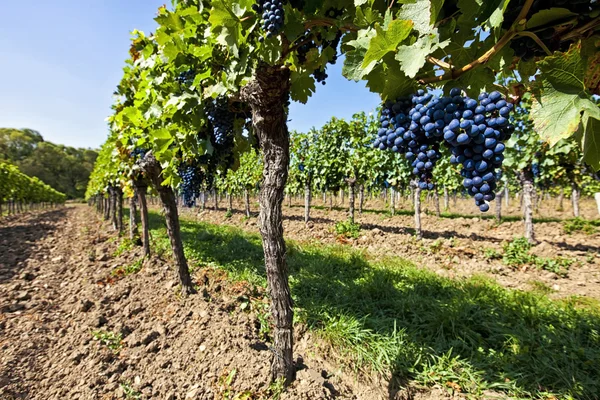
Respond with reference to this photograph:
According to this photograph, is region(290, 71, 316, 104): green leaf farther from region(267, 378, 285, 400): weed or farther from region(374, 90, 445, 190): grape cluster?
region(267, 378, 285, 400): weed

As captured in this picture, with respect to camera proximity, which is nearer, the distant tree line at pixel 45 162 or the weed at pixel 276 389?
the weed at pixel 276 389

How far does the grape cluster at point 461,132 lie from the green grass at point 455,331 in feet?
8.51

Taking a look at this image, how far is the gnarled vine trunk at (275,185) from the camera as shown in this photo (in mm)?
2314

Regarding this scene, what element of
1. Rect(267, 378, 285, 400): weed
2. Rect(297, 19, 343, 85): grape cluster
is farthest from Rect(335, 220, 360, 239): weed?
Rect(297, 19, 343, 85): grape cluster

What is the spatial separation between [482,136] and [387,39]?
0.55 meters

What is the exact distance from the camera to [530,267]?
7.18m

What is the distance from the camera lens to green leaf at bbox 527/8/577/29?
36.3 inches

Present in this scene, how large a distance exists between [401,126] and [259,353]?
2.99 meters

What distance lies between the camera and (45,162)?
206 feet

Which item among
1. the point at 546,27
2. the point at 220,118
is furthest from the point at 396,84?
the point at 220,118

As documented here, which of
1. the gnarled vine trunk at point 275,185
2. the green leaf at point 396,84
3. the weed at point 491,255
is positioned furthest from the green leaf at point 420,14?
the weed at point 491,255

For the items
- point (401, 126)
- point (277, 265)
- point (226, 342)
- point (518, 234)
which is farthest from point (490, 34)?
point (518, 234)

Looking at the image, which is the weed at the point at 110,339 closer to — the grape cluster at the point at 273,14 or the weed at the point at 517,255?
the grape cluster at the point at 273,14

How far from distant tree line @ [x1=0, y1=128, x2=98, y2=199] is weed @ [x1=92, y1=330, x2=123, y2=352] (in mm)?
69369
